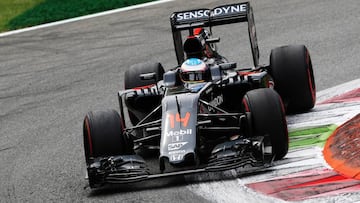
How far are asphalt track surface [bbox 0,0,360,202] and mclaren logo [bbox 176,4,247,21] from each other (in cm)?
190

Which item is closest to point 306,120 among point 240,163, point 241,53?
point 240,163

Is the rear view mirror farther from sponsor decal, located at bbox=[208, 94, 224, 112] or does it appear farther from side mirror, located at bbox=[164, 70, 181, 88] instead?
side mirror, located at bbox=[164, 70, 181, 88]

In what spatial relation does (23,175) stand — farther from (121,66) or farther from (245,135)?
(121,66)

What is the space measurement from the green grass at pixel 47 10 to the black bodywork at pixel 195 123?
8742 mm

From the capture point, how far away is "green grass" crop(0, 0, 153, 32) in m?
20.1

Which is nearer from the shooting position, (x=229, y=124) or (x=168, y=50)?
(x=229, y=124)

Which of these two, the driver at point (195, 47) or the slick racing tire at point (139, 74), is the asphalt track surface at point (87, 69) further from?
the driver at point (195, 47)

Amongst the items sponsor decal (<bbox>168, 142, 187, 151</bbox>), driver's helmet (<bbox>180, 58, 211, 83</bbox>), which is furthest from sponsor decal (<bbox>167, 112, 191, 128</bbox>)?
driver's helmet (<bbox>180, 58, 211, 83</bbox>)

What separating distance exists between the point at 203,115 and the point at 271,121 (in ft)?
2.17

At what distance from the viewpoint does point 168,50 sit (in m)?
17.0

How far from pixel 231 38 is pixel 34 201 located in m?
7.97

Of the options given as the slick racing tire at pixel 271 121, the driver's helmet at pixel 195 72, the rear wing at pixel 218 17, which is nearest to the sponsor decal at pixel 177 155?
the slick racing tire at pixel 271 121

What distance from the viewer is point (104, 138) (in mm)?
10094

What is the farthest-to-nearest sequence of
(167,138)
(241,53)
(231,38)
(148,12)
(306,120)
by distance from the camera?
(148,12)
(231,38)
(241,53)
(306,120)
(167,138)
